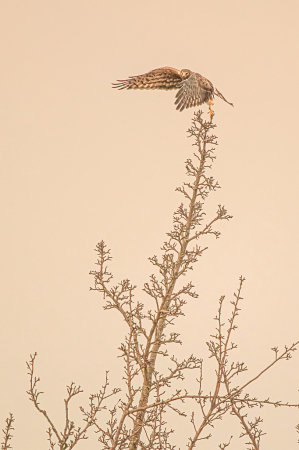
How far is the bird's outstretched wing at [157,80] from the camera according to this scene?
28.2 ft

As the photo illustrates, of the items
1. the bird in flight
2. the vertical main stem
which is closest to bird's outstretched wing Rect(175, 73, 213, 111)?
the bird in flight

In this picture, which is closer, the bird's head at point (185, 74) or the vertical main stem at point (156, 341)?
the vertical main stem at point (156, 341)

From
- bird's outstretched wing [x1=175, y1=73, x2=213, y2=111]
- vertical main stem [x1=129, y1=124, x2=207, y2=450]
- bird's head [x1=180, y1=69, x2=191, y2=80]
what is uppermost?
bird's head [x1=180, y1=69, x2=191, y2=80]

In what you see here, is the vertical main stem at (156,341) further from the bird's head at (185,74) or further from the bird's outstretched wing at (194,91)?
the bird's head at (185,74)

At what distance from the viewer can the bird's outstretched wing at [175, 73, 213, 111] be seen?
841cm

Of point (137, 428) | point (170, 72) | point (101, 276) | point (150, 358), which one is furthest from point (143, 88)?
point (137, 428)

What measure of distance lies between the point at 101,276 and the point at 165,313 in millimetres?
857

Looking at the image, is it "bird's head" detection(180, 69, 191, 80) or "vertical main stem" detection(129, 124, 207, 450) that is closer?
"vertical main stem" detection(129, 124, 207, 450)

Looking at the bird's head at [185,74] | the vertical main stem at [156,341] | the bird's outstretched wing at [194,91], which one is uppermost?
the bird's head at [185,74]

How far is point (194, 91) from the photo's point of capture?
848 centimetres

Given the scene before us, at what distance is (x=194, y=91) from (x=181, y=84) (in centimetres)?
24

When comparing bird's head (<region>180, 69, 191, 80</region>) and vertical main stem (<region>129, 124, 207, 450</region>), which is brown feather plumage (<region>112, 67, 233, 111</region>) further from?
vertical main stem (<region>129, 124, 207, 450</region>)

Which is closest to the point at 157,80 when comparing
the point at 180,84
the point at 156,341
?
the point at 180,84

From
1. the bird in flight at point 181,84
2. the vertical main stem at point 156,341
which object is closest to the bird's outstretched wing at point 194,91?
the bird in flight at point 181,84
